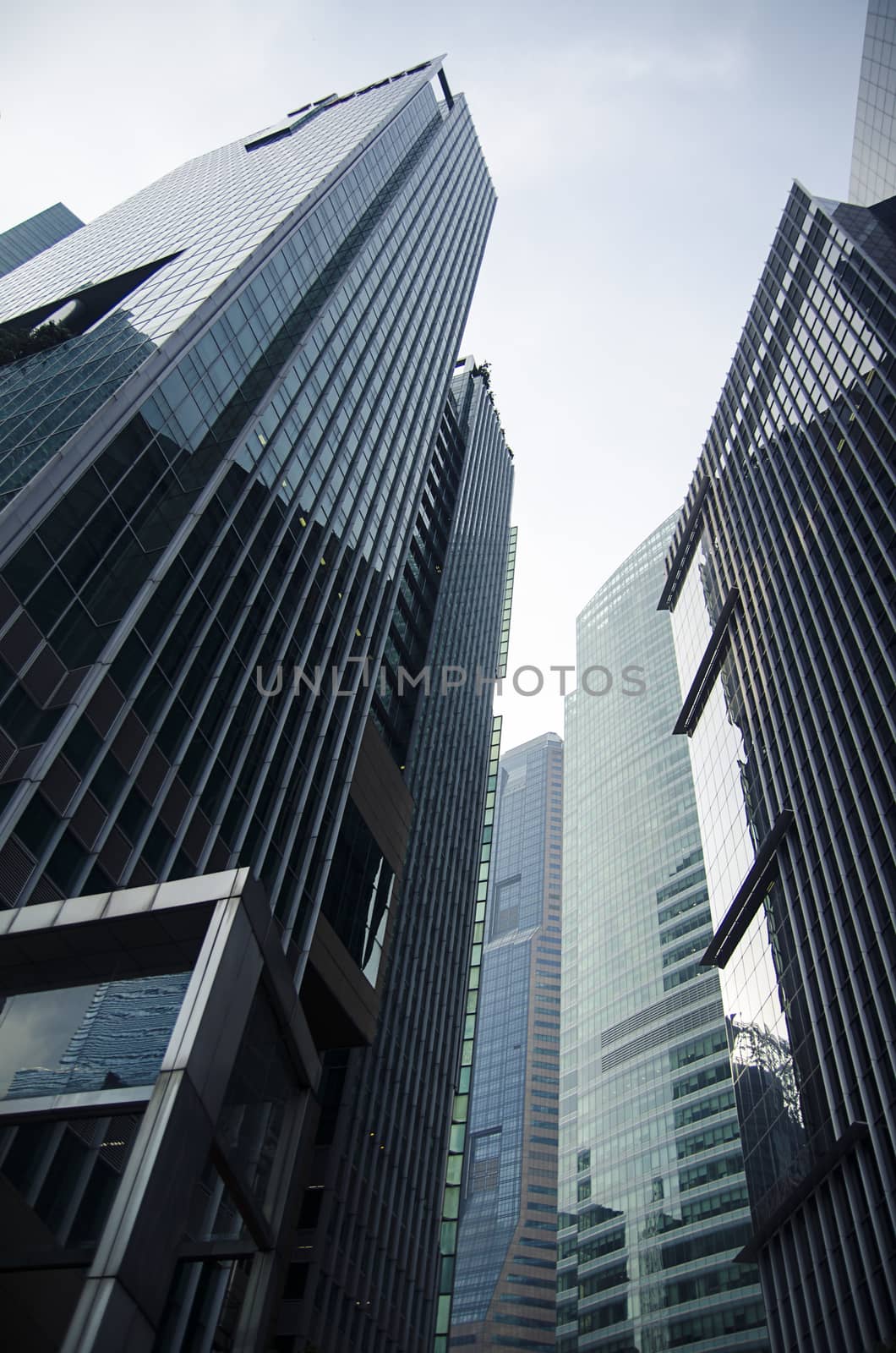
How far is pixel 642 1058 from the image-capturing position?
365 feet

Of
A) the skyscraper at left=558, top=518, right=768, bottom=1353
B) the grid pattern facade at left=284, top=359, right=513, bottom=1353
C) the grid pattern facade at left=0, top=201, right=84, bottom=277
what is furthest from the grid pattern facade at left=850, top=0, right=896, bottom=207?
the grid pattern facade at left=0, top=201, right=84, bottom=277

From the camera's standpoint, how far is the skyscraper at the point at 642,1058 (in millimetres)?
90875

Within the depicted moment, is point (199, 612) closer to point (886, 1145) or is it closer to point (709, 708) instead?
point (886, 1145)

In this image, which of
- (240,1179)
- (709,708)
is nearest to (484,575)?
(709,708)

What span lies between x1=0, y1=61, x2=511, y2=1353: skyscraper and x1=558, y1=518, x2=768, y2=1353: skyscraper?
3545 cm

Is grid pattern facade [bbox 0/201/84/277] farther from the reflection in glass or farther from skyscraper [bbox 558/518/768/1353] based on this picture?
the reflection in glass

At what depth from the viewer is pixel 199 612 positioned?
38875mm

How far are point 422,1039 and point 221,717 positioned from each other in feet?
129

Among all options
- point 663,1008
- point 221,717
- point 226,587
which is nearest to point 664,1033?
point 663,1008

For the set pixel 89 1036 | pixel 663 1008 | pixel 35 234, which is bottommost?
pixel 89 1036

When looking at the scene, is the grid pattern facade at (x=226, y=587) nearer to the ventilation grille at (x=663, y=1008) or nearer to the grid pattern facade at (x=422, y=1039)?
the grid pattern facade at (x=422, y=1039)

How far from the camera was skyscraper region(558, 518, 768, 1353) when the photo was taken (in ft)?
298

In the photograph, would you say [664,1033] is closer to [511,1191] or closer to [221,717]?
[511,1191]

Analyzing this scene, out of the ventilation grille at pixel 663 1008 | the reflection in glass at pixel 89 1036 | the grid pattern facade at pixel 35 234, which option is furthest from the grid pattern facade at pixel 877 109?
the grid pattern facade at pixel 35 234
